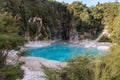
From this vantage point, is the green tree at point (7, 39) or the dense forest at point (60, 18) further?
the dense forest at point (60, 18)

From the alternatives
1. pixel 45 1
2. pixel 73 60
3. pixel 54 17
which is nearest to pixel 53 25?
pixel 54 17

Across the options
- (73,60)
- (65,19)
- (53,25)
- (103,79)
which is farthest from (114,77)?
(65,19)

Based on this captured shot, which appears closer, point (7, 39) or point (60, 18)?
point (7, 39)

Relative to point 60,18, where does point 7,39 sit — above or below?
above

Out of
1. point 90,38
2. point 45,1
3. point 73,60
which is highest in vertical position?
point 45,1

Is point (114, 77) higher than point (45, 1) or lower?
lower

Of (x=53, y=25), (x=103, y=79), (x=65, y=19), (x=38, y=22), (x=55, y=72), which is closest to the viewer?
(x=103, y=79)

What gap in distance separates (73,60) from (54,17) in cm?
4101

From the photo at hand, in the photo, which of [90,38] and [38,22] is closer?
[38,22]

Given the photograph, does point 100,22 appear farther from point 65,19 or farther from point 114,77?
point 114,77

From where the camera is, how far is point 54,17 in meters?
50.8

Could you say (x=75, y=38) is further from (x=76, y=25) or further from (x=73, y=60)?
(x=73, y=60)

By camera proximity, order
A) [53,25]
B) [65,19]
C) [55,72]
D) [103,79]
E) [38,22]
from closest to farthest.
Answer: [103,79], [55,72], [38,22], [53,25], [65,19]

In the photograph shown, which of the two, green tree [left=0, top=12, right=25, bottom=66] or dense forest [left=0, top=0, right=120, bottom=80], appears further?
dense forest [left=0, top=0, right=120, bottom=80]
